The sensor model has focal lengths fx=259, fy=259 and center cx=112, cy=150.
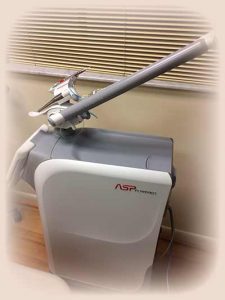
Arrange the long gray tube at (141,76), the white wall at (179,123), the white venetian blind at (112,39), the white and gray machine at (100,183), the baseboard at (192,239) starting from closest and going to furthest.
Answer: the long gray tube at (141,76), the white and gray machine at (100,183), the white venetian blind at (112,39), the white wall at (179,123), the baseboard at (192,239)

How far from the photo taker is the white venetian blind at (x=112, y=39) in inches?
39.1

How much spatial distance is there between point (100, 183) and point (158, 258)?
73 cm

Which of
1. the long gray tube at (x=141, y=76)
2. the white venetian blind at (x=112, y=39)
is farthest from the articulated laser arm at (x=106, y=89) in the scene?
the white venetian blind at (x=112, y=39)

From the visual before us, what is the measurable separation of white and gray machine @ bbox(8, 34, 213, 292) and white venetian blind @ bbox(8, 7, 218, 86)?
275 mm

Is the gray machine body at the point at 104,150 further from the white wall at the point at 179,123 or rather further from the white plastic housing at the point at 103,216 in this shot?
the white wall at the point at 179,123

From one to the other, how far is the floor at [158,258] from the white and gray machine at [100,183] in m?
0.24

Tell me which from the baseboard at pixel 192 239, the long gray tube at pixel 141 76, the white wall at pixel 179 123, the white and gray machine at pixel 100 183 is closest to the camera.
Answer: the long gray tube at pixel 141 76

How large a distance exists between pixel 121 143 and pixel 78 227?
0.35 metres

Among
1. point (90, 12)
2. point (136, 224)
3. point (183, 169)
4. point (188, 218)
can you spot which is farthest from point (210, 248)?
point (90, 12)

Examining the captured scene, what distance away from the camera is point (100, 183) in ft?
2.74

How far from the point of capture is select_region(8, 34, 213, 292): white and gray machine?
2.64ft

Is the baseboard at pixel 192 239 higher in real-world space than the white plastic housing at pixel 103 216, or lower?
lower

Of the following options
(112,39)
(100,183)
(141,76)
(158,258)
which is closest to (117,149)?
(100,183)

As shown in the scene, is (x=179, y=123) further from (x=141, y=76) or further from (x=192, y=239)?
(x=192, y=239)
